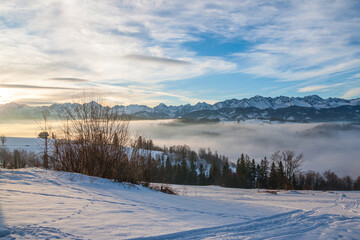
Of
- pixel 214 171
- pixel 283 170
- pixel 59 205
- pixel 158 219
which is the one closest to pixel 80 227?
pixel 59 205

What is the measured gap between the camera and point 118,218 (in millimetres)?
4449

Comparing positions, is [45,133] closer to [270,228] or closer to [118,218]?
[118,218]

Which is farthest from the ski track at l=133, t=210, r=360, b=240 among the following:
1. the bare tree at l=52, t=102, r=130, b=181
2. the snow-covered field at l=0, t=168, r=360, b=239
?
the bare tree at l=52, t=102, r=130, b=181

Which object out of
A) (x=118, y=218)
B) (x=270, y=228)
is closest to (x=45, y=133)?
(x=118, y=218)

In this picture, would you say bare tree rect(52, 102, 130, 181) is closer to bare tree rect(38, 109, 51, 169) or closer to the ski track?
bare tree rect(38, 109, 51, 169)

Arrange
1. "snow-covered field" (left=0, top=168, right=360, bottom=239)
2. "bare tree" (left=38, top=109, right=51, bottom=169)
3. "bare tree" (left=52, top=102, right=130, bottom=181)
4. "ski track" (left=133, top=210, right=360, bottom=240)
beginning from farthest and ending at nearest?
1. "bare tree" (left=38, top=109, right=51, bottom=169)
2. "bare tree" (left=52, top=102, right=130, bottom=181)
3. "ski track" (left=133, top=210, right=360, bottom=240)
4. "snow-covered field" (left=0, top=168, right=360, bottom=239)

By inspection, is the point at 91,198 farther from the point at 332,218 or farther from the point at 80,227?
the point at 332,218

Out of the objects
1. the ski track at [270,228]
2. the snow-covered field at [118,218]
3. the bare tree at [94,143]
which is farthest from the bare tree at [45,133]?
the ski track at [270,228]

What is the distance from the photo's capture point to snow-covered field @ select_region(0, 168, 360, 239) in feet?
11.9

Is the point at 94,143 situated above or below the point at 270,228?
above

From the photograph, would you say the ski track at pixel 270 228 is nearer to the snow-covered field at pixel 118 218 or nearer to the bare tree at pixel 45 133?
the snow-covered field at pixel 118 218

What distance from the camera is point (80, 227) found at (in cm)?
372

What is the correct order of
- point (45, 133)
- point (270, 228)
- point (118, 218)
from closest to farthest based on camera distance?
point (118, 218)
point (270, 228)
point (45, 133)

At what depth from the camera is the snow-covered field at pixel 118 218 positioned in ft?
11.9
